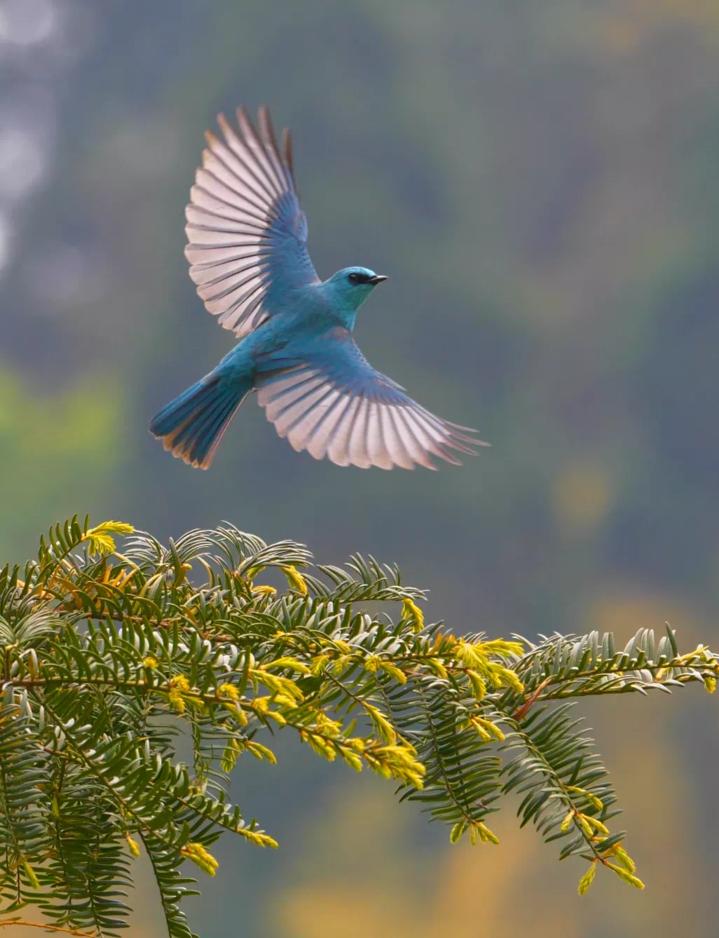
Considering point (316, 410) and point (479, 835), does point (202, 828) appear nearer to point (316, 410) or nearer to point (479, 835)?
point (479, 835)

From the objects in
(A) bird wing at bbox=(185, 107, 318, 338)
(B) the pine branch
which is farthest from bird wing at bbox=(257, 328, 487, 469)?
(B) the pine branch

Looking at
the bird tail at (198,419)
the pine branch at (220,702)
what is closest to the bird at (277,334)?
the bird tail at (198,419)

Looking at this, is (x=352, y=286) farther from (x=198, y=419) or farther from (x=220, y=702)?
(x=220, y=702)

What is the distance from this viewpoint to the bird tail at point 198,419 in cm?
203

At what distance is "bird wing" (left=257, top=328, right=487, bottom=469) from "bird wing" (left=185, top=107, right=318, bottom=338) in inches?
8.1

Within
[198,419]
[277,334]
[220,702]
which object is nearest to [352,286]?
[277,334]

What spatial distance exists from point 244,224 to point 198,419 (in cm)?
47

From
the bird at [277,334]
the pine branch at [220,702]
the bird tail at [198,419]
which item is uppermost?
the bird at [277,334]

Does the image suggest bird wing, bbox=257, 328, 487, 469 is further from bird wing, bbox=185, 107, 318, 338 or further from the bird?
bird wing, bbox=185, 107, 318, 338

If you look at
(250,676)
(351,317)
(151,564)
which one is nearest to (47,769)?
(250,676)

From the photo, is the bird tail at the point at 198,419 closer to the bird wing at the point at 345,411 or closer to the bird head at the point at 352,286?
the bird wing at the point at 345,411

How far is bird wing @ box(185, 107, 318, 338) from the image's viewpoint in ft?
7.25

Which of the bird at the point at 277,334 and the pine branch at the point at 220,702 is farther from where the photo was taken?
the bird at the point at 277,334

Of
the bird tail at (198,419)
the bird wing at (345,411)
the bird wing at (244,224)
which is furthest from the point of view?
the bird wing at (244,224)
